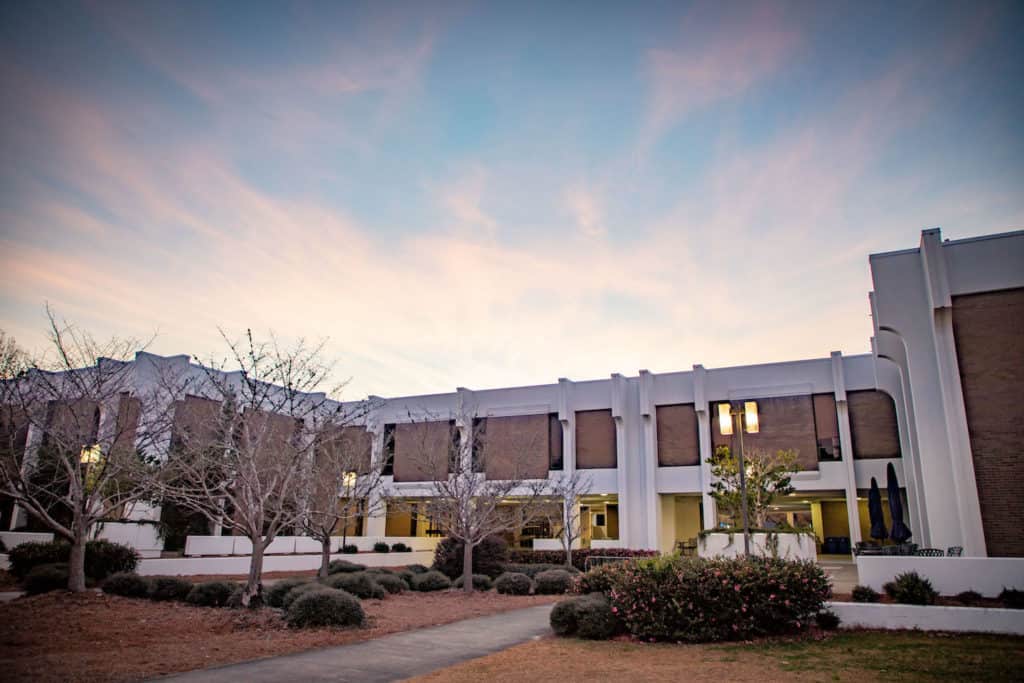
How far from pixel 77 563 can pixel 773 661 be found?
567 inches

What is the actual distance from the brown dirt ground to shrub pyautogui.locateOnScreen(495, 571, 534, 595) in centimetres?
372

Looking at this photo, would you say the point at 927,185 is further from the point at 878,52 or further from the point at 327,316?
the point at 327,316

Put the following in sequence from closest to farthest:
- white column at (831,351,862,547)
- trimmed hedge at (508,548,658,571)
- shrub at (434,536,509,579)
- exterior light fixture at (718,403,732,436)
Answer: exterior light fixture at (718,403,732,436), shrub at (434,536,509,579), white column at (831,351,862,547), trimmed hedge at (508,548,658,571)

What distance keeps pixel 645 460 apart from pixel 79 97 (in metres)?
29.3

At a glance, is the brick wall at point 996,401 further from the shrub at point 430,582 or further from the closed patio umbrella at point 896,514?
the shrub at point 430,582

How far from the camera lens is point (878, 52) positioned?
1164 centimetres

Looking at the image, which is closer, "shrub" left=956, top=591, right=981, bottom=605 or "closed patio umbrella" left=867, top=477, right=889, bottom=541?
"shrub" left=956, top=591, right=981, bottom=605

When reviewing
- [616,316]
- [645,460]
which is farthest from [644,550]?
[616,316]

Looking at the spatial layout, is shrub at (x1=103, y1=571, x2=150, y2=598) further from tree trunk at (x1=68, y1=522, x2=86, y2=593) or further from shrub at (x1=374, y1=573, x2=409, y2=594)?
shrub at (x1=374, y1=573, x2=409, y2=594)

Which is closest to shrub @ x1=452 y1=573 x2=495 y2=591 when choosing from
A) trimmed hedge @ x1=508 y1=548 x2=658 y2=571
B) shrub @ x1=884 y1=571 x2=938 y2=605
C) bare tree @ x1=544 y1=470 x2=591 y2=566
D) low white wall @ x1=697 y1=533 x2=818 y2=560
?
bare tree @ x1=544 y1=470 x2=591 y2=566

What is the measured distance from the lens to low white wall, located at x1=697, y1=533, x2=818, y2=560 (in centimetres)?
1745

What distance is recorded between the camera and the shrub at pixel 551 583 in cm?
2006

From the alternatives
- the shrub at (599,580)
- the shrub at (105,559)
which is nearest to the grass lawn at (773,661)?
the shrub at (599,580)

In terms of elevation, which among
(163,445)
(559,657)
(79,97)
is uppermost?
(79,97)
